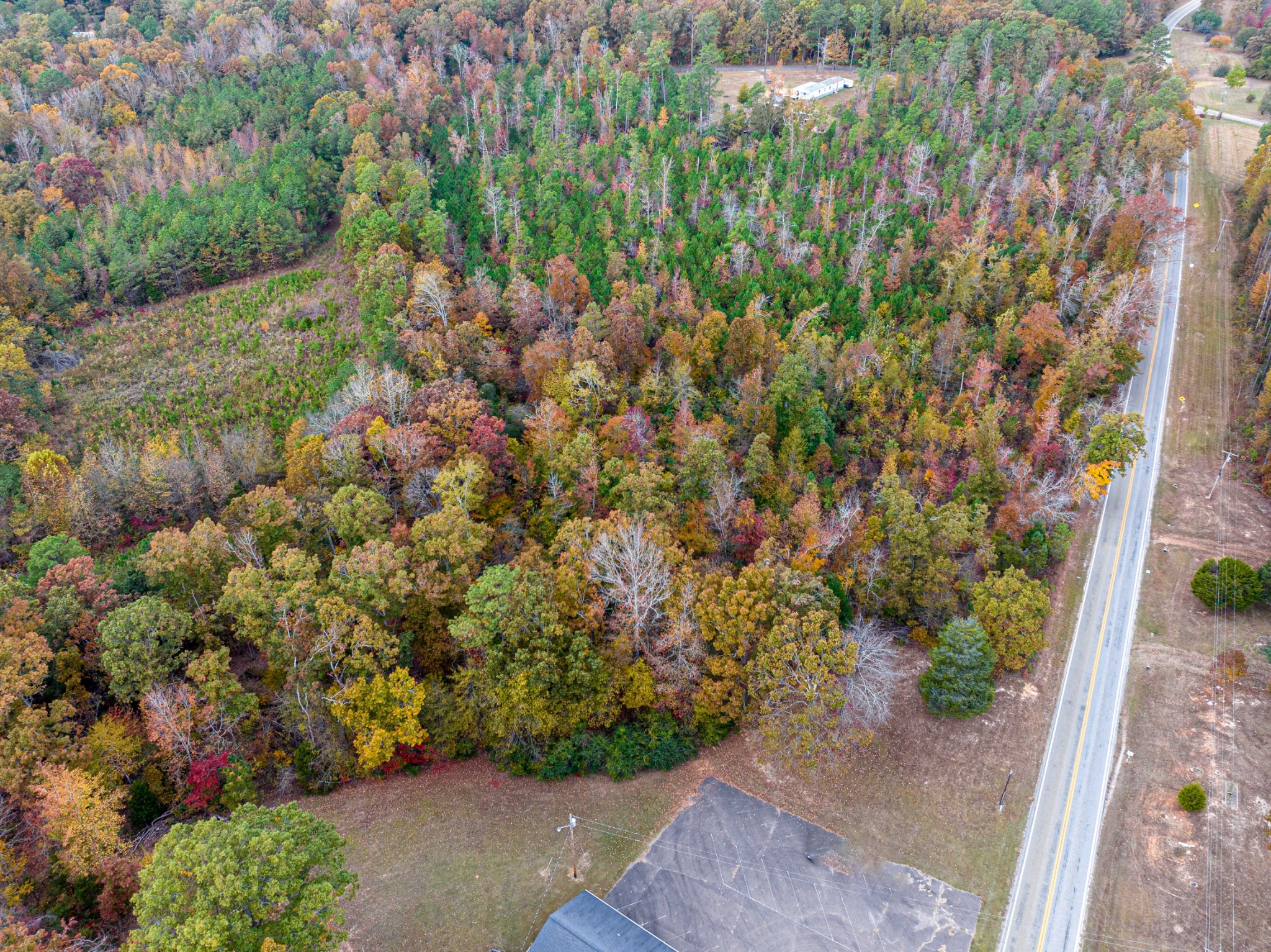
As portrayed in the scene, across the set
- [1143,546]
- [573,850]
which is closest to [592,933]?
[573,850]

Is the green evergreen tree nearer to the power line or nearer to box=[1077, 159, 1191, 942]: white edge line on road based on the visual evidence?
box=[1077, 159, 1191, 942]: white edge line on road

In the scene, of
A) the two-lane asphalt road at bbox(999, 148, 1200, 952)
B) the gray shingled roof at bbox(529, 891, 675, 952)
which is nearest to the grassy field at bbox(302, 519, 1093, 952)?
the two-lane asphalt road at bbox(999, 148, 1200, 952)

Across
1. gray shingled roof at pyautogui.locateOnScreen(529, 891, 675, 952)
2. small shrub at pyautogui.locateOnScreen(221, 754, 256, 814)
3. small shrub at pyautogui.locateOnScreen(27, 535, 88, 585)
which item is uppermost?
small shrub at pyautogui.locateOnScreen(27, 535, 88, 585)

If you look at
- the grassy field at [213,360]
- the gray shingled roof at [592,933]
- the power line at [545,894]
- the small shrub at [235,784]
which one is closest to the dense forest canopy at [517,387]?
the small shrub at [235,784]

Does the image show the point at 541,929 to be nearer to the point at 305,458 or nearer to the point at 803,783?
the point at 803,783

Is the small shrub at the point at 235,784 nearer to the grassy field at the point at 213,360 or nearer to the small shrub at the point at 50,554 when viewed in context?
the small shrub at the point at 50,554

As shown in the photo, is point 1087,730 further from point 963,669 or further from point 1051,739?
point 963,669
